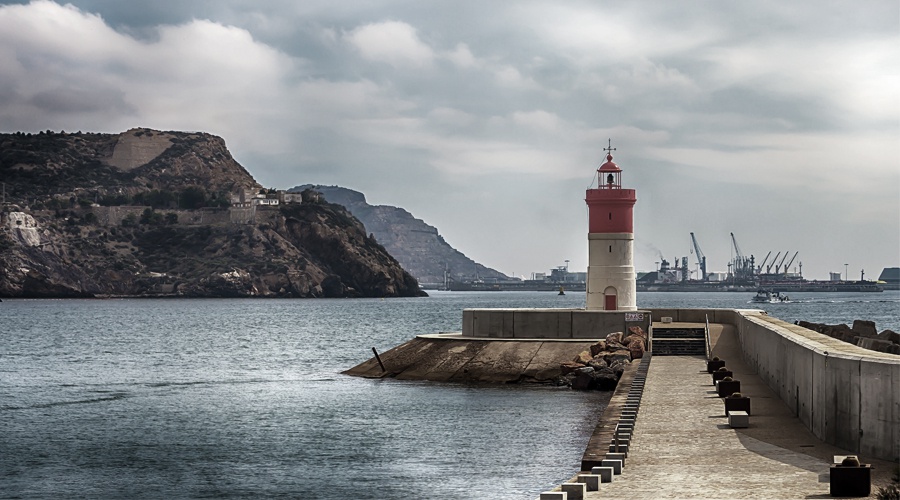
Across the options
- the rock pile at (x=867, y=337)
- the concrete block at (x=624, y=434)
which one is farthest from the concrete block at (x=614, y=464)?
the rock pile at (x=867, y=337)

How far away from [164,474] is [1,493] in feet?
12.6

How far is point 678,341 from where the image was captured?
47906 millimetres

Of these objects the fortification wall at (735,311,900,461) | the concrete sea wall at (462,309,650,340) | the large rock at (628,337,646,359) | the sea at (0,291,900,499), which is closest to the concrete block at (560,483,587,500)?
the fortification wall at (735,311,900,461)

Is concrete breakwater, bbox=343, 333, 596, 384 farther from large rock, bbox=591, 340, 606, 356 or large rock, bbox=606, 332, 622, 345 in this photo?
large rock, bbox=606, 332, 622, 345

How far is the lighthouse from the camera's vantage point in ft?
183

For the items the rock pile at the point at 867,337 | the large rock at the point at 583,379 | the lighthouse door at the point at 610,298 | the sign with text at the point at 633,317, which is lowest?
the large rock at the point at 583,379

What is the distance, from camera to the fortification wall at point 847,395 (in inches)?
715

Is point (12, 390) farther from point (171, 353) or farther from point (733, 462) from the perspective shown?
point (733, 462)

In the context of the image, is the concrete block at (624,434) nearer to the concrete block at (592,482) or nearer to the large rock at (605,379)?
the concrete block at (592,482)

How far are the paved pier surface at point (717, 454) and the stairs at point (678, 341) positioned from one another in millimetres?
15315

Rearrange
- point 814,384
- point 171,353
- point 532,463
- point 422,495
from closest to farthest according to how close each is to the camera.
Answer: point 814,384, point 422,495, point 532,463, point 171,353

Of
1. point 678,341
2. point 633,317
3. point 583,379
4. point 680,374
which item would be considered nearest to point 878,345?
point 680,374

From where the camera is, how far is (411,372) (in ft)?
167

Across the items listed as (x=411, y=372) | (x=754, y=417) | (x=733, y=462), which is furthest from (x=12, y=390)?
(x=733, y=462)
